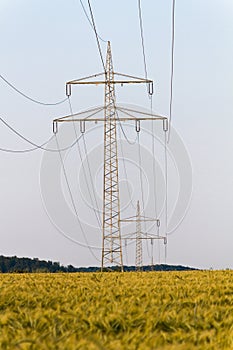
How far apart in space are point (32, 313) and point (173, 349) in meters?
2.89

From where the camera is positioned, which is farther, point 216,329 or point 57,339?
point 216,329

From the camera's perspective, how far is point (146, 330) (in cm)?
564

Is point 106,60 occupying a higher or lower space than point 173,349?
higher

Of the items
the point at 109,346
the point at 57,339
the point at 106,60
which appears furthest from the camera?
the point at 106,60

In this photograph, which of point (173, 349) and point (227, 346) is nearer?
point (173, 349)

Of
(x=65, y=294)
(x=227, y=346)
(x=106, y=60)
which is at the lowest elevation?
(x=227, y=346)

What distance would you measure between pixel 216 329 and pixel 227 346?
915mm

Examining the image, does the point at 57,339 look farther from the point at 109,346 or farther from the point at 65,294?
the point at 65,294

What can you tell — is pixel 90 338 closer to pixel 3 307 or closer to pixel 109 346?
pixel 109 346

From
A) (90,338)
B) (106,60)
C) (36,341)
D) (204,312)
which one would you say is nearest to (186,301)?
(204,312)

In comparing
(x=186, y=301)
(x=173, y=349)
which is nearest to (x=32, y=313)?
(x=186, y=301)

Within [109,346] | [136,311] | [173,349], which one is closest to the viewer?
[173,349]

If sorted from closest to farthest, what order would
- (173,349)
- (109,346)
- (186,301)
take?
(173,349)
(109,346)
(186,301)

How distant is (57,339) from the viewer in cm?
497
